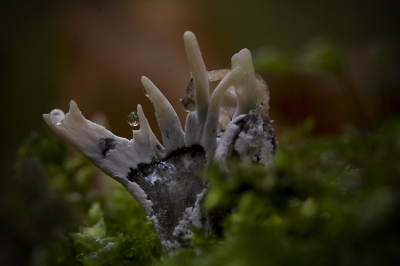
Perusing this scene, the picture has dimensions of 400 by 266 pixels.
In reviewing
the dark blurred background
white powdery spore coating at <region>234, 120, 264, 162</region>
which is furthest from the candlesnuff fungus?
the dark blurred background

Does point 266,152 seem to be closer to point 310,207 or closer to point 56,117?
point 310,207

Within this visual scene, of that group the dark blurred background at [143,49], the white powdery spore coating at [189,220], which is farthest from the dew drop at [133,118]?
the dark blurred background at [143,49]

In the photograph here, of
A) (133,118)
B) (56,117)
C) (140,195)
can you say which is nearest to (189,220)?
(140,195)

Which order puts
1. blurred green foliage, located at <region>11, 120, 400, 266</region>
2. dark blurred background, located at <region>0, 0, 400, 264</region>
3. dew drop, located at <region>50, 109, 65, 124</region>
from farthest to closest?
dark blurred background, located at <region>0, 0, 400, 264</region>, dew drop, located at <region>50, 109, 65, 124</region>, blurred green foliage, located at <region>11, 120, 400, 266</region>

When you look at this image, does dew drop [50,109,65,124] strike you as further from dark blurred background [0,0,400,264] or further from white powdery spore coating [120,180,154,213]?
dark blurred background [0,0,400,264]

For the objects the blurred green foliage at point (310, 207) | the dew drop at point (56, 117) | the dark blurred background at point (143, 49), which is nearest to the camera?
Answer: the blurred green foliage at point (310, 207)

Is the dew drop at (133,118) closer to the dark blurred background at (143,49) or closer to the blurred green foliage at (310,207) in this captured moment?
the blurred green foliage at (310,207)
